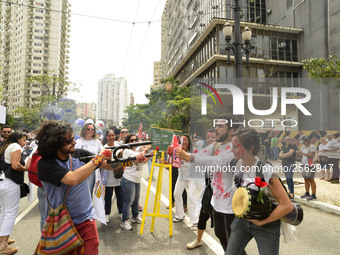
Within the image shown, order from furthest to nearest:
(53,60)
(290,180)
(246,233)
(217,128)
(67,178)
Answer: (53,60), (290,180), (217,128), (246,233), (67,178)

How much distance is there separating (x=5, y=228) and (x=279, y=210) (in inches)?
148

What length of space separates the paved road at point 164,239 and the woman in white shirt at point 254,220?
4.74ft

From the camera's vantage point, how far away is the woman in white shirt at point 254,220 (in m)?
2.12

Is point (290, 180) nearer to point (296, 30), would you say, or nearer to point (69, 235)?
point (69, 235)

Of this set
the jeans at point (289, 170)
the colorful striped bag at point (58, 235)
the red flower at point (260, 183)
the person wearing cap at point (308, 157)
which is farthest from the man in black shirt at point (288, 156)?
the colorful striped bag at point (58, 235)

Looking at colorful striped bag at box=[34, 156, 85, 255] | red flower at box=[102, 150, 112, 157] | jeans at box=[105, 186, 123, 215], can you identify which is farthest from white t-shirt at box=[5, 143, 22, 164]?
red flower at box=[102, 150, 112, 157]

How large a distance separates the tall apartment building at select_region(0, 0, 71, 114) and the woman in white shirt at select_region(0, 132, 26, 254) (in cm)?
8187

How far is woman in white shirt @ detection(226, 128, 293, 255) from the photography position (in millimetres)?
2119

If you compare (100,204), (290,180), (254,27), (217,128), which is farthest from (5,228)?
(254,27)

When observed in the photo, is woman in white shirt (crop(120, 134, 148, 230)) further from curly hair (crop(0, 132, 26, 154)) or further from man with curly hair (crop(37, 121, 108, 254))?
man with curly hair (crop(37, 121, 108, 254))

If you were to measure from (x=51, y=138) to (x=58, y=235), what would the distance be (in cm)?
80

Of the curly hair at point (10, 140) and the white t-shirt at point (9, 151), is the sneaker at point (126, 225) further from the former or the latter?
the curly hair at point (10, 140)

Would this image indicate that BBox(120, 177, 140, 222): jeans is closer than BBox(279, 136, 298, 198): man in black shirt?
No

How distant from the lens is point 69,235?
2.02 metres
